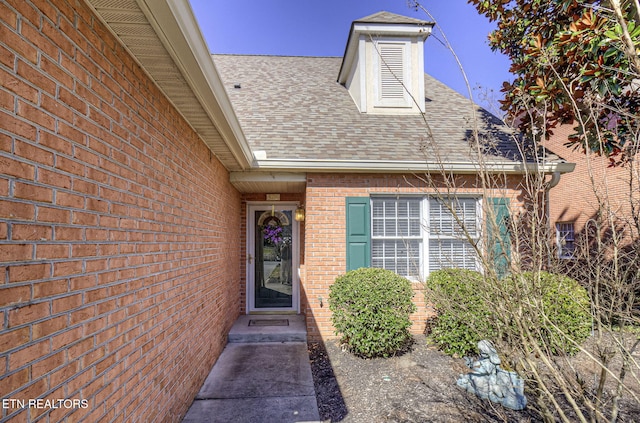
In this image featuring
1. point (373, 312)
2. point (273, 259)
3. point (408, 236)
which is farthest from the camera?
point (273, 259)

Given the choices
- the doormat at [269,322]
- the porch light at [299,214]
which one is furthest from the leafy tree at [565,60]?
the doormat at [269,322]

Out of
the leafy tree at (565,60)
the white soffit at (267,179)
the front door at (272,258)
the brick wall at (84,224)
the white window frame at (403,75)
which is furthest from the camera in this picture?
the white window frame at (403,75)

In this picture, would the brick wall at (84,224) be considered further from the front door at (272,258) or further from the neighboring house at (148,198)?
the front door at (272,258)

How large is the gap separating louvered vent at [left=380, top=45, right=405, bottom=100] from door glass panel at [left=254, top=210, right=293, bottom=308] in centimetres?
339

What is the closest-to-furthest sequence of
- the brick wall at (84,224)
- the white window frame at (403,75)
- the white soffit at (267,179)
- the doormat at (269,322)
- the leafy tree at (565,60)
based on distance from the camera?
the brick wall at (84,224) < the leafy tree at (565,60) < the white soffit at (267,179) < the doormat at (269,322) < the white window frame at (403,75)

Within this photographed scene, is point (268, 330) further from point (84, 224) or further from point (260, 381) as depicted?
point (84, 224)

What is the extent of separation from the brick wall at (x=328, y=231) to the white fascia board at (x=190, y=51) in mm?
2510

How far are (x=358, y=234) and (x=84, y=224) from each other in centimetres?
440

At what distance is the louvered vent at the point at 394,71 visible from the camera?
7.21 m

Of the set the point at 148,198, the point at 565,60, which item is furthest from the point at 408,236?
the point at 148,198

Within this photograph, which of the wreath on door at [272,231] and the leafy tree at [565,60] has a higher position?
the leafy tree at [565,60]

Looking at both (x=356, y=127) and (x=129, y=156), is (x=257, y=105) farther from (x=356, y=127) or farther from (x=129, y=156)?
(x=129, y=156)

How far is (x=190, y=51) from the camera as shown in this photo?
6.97 feet

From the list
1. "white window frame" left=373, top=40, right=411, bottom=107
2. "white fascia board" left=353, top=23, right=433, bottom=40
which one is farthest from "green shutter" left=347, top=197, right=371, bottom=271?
"white fascia board" left=353, top=23, right=433, bottom=40
